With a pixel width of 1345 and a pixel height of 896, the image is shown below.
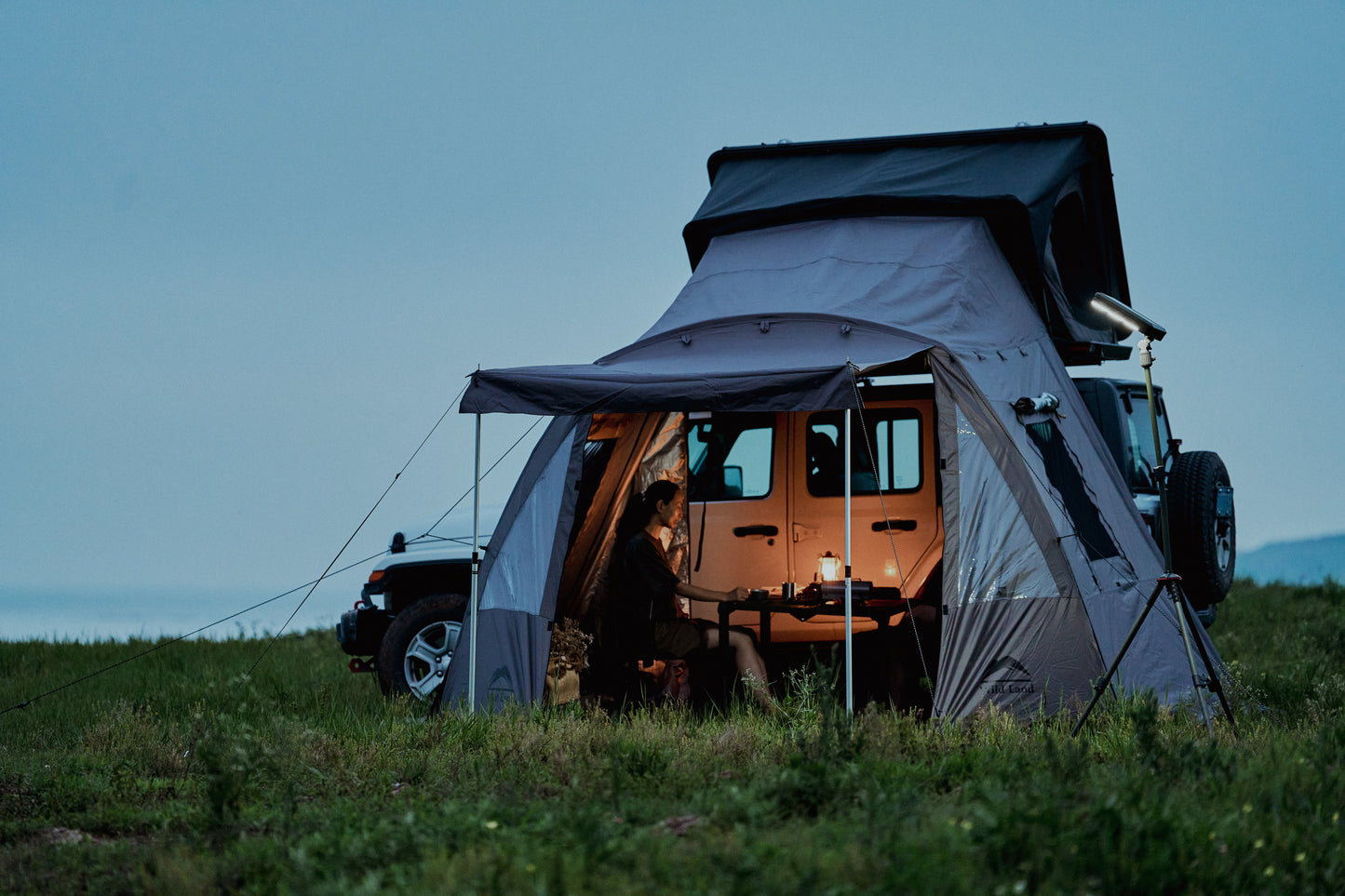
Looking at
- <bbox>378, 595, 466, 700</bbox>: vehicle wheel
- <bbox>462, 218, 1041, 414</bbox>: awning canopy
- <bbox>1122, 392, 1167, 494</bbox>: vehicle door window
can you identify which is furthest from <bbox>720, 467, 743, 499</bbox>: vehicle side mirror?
<bbox>1122, 392, 1167, 494</bbox>: vehicle door window

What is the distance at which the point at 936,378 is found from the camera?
809 centimetres

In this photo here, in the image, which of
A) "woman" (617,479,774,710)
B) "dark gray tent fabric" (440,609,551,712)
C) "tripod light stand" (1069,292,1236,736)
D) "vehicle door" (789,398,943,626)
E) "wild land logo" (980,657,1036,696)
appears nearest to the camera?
"tripod light stand" (1069,292,1236,736)

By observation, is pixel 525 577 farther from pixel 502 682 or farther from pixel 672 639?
pixel 672 639

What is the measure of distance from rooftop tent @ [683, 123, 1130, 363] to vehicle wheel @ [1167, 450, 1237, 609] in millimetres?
1383

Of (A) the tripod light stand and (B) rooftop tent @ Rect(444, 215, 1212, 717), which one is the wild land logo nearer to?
(B) rooftop tent @ Rect(444, 215, 1212, 717)

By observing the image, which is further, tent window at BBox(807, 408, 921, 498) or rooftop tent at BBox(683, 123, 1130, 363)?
tent window at BBox(807, 408, 921, 498)

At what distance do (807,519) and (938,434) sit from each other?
86.3 inches

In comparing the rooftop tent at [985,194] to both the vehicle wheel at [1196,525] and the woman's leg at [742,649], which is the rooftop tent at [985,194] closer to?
the vehicle wheel at [1196,525]

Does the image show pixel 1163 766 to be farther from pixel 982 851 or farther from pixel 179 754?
pixel 179 754

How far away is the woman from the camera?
878 centimetres

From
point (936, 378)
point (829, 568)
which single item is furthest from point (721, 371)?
point (829, 568)

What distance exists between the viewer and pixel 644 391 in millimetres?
7820

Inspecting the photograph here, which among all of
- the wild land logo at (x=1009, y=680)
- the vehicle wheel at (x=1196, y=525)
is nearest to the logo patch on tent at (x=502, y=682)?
the wild land logo at (x=1009, y=680)

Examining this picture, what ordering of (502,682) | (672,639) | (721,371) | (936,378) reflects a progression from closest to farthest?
1. (721,371)
2. (936,378)
3. (502,682)
4. (672,639)
